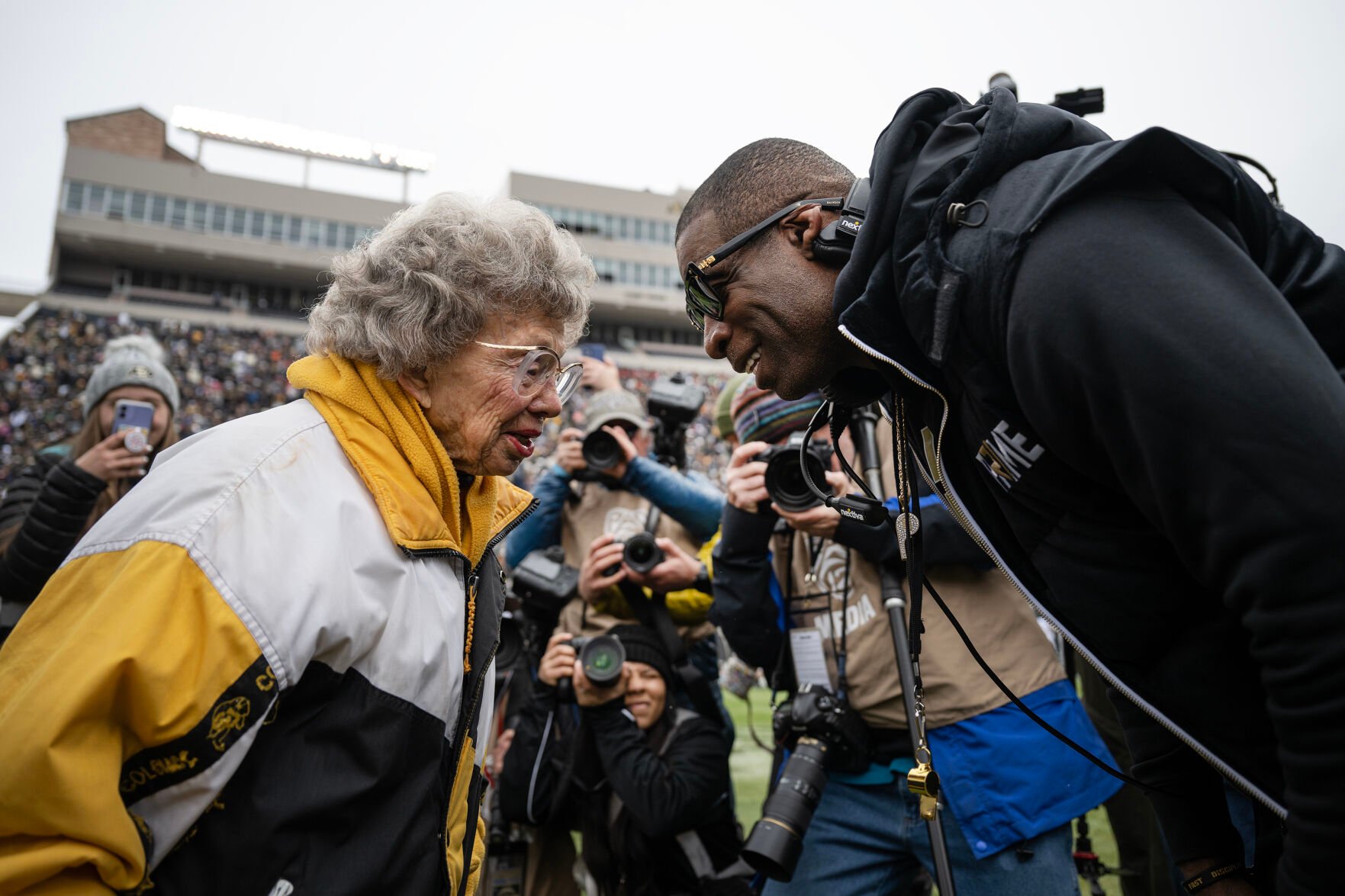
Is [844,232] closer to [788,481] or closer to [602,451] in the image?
[788,481]

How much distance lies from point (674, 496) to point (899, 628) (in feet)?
5.06

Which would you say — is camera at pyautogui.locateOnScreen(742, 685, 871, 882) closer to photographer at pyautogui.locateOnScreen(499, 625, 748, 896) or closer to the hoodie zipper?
photographer at pyautogui.locateOnScreen(499, 625, 748, 896)

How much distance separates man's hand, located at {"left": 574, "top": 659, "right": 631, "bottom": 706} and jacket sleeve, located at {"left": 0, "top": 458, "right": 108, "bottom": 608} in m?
2.04

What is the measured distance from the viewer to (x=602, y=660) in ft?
9.32

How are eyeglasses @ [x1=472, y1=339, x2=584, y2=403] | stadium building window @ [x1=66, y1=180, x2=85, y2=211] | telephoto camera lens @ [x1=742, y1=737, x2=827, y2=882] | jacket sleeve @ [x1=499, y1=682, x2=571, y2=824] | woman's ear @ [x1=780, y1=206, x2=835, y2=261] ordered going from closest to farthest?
woman's ear @ [x1=780, y1=206, x2=835, y2=261] < eyeglasses @ [x1=472, y1=339, x2=584, y2=403] < telephoto camera lens @ [x1=742, y1=737, x2=827, y2=882] < jacket sleeve @ [x1=499, y1=682, x2=571, y2=824] < stadium building window @ [x1=66, y1=180, x2=85, y2=211]

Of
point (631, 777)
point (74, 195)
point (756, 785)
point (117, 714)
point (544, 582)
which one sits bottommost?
point (756, 785)

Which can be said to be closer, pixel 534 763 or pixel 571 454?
pixel 534 763

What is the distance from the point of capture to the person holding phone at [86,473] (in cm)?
304

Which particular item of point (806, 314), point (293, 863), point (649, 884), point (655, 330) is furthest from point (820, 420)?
point (655, 330)

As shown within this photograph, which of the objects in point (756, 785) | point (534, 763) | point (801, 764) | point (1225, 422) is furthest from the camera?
point (756, 785)

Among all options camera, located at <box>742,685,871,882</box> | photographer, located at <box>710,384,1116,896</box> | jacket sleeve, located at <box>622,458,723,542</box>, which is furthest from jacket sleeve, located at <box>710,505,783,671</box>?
jacket sleeve, located at <box>622,458,723,542</box>

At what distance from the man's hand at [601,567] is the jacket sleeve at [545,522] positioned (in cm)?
52

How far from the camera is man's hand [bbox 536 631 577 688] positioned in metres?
2.98

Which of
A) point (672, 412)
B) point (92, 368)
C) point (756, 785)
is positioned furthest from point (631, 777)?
point (92, 368)
